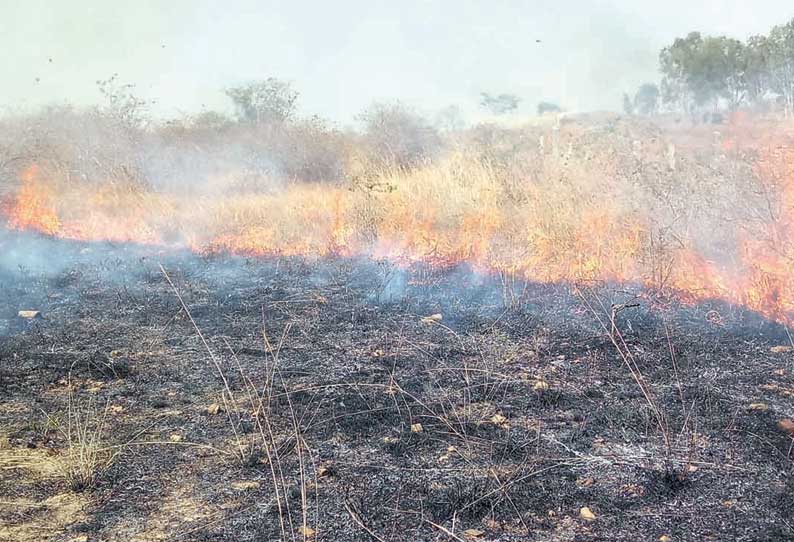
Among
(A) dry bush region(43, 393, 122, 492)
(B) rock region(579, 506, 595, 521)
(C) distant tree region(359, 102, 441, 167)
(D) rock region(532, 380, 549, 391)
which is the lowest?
(B) rock region(579, 506, 595, 521)

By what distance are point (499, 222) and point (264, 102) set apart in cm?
1121

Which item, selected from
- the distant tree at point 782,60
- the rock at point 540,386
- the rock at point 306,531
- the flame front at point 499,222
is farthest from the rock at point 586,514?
the distant tree at point 782,60

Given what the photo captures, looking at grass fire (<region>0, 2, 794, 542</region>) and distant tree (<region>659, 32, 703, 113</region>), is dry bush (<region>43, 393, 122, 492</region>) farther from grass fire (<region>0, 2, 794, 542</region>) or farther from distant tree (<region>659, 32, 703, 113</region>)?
distant tree (<region>659, 32, 703, 113</region>)

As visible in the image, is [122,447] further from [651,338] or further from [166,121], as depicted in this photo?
[166,121]

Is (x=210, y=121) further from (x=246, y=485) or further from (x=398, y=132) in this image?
(x=246, y=485)

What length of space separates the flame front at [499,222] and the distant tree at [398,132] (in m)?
2.56

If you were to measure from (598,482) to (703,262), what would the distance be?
410 cm

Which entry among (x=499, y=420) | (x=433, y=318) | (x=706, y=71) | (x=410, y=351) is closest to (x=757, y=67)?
(x=706, y=71)

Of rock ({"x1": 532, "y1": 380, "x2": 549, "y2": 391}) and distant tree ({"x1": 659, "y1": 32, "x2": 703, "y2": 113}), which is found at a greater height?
distant tree ({"x1": 659, "y1": 32, "x2": 703, "y2": 113})

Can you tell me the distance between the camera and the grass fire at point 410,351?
2.85 metres

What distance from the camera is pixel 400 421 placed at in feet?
12.2

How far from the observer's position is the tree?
1638 centimetres

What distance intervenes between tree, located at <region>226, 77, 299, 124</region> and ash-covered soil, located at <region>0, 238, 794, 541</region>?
420 inches

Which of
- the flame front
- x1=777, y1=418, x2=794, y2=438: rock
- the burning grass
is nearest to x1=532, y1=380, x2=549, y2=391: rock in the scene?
the burning grass
